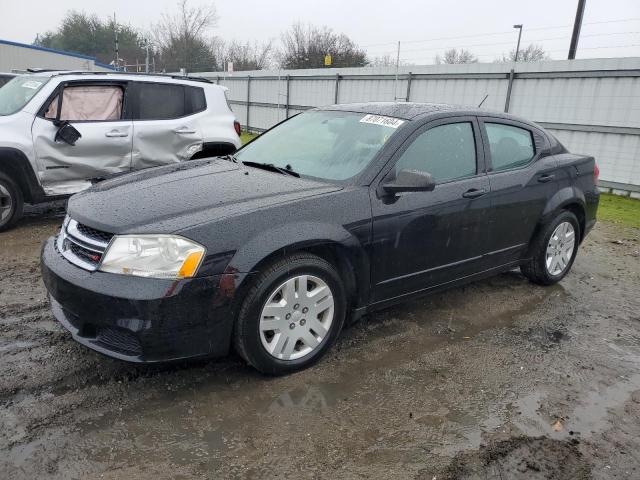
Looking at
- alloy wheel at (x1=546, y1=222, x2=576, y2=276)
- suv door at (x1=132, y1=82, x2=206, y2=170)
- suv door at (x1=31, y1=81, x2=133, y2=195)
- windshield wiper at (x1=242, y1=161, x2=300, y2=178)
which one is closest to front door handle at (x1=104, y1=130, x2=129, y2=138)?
suv door at (x1=31, y1=81, x2=133, y2=195)

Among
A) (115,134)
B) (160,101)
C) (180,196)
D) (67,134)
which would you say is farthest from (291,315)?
(160,101)

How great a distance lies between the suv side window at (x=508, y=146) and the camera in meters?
4.29

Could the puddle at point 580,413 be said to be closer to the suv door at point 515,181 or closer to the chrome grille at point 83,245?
the suv door at point 515,181

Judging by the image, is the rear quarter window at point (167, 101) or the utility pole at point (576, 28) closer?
the rear quarter window at point (167, 101)

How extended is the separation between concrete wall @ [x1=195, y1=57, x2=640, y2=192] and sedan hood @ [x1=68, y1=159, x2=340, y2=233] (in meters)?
8.87

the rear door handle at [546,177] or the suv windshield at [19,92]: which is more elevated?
the suv windshield at [19,92]

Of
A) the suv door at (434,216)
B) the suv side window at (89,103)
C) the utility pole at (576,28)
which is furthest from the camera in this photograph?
the utility pole at (576,28)

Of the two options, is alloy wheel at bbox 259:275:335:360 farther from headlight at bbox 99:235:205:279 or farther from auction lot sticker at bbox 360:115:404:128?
auction lot sticker at bbox 360:115:404:128

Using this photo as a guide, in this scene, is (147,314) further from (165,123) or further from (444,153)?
(165,123)

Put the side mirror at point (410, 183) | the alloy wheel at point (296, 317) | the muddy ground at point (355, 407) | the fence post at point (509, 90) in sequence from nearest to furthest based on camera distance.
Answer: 1. the muddy ground at point (355, 407)
2. the alloy wheel at point (296, 317)
3. the side mirror at point (410, 183)
4. the fence post at point (509, 90)

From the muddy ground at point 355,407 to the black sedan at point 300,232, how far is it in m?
0.31

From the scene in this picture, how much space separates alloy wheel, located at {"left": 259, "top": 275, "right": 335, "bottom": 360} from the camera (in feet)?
9.94

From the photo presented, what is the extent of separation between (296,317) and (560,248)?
313 cm

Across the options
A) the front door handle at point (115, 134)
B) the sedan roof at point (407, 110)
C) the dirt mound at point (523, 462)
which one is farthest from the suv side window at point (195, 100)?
the dirt mound at point (523, 462)
